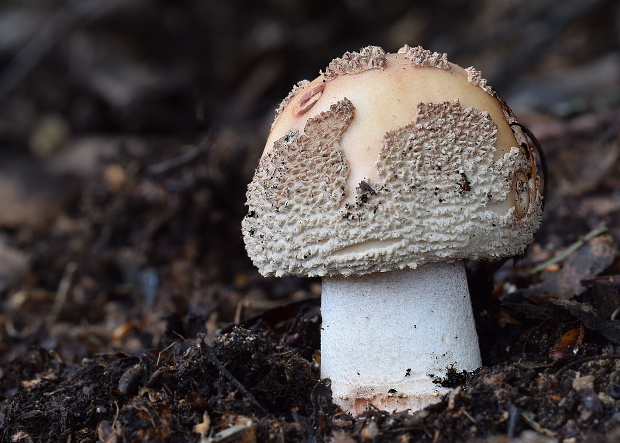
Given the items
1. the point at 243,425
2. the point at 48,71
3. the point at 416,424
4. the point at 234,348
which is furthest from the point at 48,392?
the point at 48,71

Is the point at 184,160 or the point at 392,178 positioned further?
the point at 184,160

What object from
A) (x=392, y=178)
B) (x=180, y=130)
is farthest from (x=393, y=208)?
(x=180, y=130)

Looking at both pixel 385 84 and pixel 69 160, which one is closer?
pixel 385 84

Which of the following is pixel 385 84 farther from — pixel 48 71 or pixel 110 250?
pixel 48 71

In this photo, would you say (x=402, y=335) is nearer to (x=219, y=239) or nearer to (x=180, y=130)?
(x=219, y=239)

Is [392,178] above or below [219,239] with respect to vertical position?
below

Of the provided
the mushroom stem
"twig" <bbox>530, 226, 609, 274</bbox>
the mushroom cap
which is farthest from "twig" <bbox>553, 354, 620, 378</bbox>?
"twig" <bbox>530, 226, 609, 274</bbox>

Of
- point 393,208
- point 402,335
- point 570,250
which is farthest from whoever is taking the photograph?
point 570,250

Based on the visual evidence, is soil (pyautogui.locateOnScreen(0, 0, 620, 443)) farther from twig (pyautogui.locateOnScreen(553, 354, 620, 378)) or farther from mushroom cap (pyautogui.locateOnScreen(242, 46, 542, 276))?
mushroom cap (pyautogui.locateOnScreen(242, 46, 542, 276))
